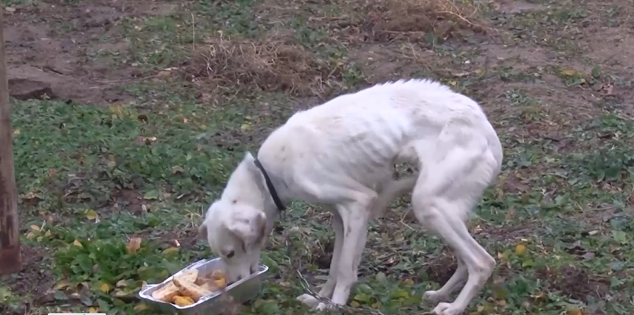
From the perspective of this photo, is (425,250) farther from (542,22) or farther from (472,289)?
(542,22)

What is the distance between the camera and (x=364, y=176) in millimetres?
5332

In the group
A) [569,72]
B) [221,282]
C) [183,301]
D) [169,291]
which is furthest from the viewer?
[569,72]

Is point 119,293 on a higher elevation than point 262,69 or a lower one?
higher

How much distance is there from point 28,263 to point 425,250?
233 cm

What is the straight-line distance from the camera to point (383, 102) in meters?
5.38

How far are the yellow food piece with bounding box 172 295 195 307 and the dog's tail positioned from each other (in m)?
1.15

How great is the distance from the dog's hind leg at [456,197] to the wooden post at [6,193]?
2.07 m

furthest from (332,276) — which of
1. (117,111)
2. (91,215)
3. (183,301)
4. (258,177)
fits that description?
(117,111)

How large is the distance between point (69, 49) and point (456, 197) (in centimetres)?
774

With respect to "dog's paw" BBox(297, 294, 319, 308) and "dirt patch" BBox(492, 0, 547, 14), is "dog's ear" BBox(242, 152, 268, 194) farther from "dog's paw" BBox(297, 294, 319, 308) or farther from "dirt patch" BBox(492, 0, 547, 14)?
"dirt patch" BBox(492, 0, 547, 14)

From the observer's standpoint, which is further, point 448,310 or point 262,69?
point 262,69

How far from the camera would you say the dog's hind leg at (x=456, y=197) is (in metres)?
5.07

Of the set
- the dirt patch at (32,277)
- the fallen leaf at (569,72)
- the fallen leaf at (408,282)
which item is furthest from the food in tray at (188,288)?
the fallen leaf at (569,72)

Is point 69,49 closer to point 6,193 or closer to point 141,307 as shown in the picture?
point 6,193
